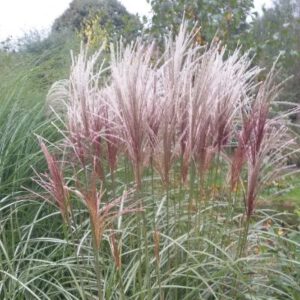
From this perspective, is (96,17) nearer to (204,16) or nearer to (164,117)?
(204,16)

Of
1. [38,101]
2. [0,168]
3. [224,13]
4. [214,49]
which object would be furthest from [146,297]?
[224,13]

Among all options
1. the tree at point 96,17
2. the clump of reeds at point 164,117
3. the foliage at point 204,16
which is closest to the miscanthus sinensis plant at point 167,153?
the clump of reeds at point 164,117

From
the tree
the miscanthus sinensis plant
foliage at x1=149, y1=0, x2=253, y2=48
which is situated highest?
the tree

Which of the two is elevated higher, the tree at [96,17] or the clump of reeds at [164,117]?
the tree at [96,17]

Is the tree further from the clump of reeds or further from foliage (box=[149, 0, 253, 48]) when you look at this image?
the clump of reeds

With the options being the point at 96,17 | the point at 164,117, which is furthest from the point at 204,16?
the point at 164,117

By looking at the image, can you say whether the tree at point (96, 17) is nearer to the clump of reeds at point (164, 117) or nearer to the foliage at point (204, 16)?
the foliage at point (204, 16)

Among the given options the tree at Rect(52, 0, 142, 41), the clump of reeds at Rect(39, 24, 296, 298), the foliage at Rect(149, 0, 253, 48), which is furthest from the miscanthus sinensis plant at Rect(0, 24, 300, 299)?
the tree at Rect(52, 0, 142, 41)

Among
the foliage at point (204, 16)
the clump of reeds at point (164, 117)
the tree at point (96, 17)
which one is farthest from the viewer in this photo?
the tree at point (96, 17)

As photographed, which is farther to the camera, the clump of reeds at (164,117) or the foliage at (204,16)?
the foliage at (204,16)

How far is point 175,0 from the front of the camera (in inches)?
282

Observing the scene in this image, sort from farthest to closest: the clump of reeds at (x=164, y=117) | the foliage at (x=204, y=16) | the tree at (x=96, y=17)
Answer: the tree at (x=96, y=17)
the foliage at (x=204, y=16)
the clump of reeds at (x=164, y=117)

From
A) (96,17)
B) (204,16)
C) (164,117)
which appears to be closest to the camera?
(164,117)

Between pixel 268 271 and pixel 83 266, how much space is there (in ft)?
2.64
